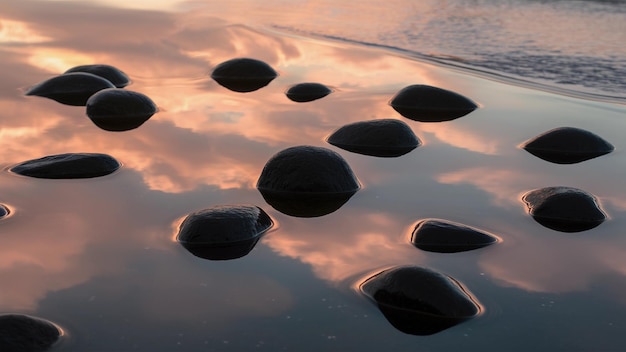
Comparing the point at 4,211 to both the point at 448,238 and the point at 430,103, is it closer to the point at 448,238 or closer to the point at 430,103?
the point at 448,238

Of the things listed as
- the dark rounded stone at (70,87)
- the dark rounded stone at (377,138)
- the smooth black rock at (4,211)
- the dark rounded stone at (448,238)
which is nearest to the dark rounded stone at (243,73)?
the dark rounded stone at (70,87)

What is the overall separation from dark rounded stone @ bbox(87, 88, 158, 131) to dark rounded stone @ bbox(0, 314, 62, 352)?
2053 millimetres

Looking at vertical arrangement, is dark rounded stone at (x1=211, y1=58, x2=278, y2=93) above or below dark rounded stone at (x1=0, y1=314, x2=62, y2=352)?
below

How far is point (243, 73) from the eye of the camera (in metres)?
5.26

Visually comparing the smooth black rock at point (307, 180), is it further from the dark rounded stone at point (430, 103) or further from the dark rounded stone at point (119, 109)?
the dark rounded stone at point (430, 103)

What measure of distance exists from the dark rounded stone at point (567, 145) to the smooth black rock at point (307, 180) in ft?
3.51

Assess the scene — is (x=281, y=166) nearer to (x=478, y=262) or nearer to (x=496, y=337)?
(x=478, y=262)

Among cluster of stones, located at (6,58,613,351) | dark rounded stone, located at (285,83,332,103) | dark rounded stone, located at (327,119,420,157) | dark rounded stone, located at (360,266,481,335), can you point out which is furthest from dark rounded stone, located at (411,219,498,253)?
dark rounded stone, located at (285,83,332,103)

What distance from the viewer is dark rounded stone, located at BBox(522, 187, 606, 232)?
2.98 meters

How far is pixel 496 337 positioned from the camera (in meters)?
2.18

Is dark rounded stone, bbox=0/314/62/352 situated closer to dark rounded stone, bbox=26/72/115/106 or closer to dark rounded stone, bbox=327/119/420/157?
dark rounded stone, bbox=327/119/420/157

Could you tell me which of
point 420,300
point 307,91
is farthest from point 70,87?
point 420,300

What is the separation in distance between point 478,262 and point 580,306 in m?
0.37

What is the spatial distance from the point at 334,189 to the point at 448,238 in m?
0.62
